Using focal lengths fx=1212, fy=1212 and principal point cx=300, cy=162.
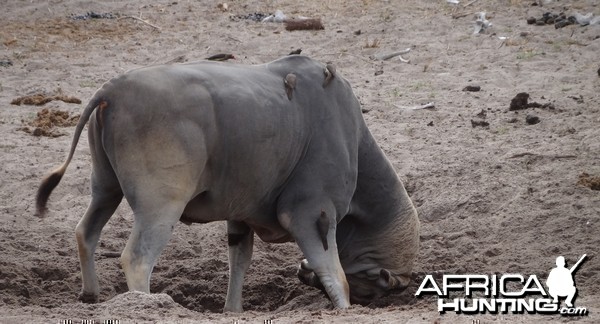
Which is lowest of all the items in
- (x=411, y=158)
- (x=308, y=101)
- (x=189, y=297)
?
(x=189, y=297)

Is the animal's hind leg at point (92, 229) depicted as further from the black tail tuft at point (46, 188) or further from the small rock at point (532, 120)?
the small rock at point (532, 120)

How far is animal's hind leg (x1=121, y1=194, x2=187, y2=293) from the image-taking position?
22.2 ft

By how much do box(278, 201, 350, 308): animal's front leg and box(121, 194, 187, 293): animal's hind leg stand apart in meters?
1.06

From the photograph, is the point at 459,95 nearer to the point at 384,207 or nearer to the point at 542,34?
the point at 542,34

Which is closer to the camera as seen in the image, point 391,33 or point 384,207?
point 384,207

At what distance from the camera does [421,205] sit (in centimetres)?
960

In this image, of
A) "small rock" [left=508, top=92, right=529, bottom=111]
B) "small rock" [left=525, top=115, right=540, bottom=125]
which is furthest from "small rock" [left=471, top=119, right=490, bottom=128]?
"small rock" [left=508, top=92, right=529, bottom=111]

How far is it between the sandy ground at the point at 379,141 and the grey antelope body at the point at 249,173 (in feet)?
1.22

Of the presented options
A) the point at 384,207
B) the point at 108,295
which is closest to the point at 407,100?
the point at 384,207

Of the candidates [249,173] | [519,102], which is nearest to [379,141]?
[519,102]

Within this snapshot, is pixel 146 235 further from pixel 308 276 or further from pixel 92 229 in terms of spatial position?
pixel 308 276

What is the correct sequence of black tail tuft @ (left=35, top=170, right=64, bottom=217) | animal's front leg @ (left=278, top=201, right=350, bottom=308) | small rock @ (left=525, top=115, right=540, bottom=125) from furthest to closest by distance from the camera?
small rock @ (left=525, top=115, right=540, bottom=125), animal's front leg @ (left=278, top=201, right=350, bottom=308), black tail tuft @ (left=35, top=170, right=64, bottom=217)

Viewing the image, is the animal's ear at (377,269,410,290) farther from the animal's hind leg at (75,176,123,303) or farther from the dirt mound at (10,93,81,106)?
the dirt mound at (10,93,81,106)

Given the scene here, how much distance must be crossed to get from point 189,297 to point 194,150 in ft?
5.68
